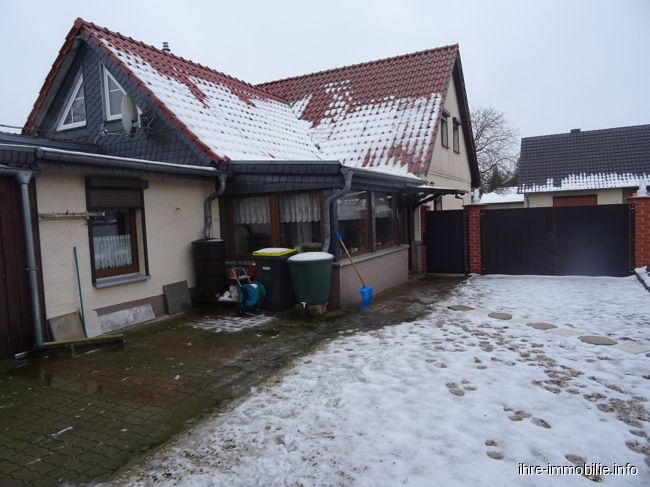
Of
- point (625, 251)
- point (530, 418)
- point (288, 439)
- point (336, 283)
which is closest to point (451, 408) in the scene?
point (530, 418)

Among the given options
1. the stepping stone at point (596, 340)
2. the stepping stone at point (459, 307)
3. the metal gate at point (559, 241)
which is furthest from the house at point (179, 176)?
the stepping stone at point (596, 340)

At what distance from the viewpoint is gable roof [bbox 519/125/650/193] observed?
22.4 metres

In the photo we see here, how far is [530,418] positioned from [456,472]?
3.77ft

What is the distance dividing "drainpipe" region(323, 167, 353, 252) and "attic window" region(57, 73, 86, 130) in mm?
6797

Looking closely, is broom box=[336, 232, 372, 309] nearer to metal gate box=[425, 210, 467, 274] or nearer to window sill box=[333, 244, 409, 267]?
window sill box=[333, 244, 409, 267]

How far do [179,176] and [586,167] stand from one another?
22.4 m

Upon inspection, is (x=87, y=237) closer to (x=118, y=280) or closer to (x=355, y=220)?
(x=118, y=280)

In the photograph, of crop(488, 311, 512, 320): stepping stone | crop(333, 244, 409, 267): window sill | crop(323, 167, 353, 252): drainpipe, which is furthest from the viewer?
crop(333, 244, 409, 267): window sill

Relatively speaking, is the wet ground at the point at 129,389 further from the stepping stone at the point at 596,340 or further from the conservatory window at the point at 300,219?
the stepping stone at the point at 596,340

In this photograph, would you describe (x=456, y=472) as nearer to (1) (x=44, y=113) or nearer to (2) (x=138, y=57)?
(2) (x=138, y=57)

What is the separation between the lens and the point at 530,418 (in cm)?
389

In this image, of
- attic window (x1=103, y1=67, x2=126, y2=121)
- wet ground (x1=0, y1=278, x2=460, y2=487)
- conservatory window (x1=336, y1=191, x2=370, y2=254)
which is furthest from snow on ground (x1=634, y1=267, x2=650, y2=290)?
attic window (x1=103, y1=67, x2=126, y2=121)

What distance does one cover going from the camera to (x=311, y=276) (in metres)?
7.82

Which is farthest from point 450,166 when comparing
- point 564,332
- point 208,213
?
point 564,332
